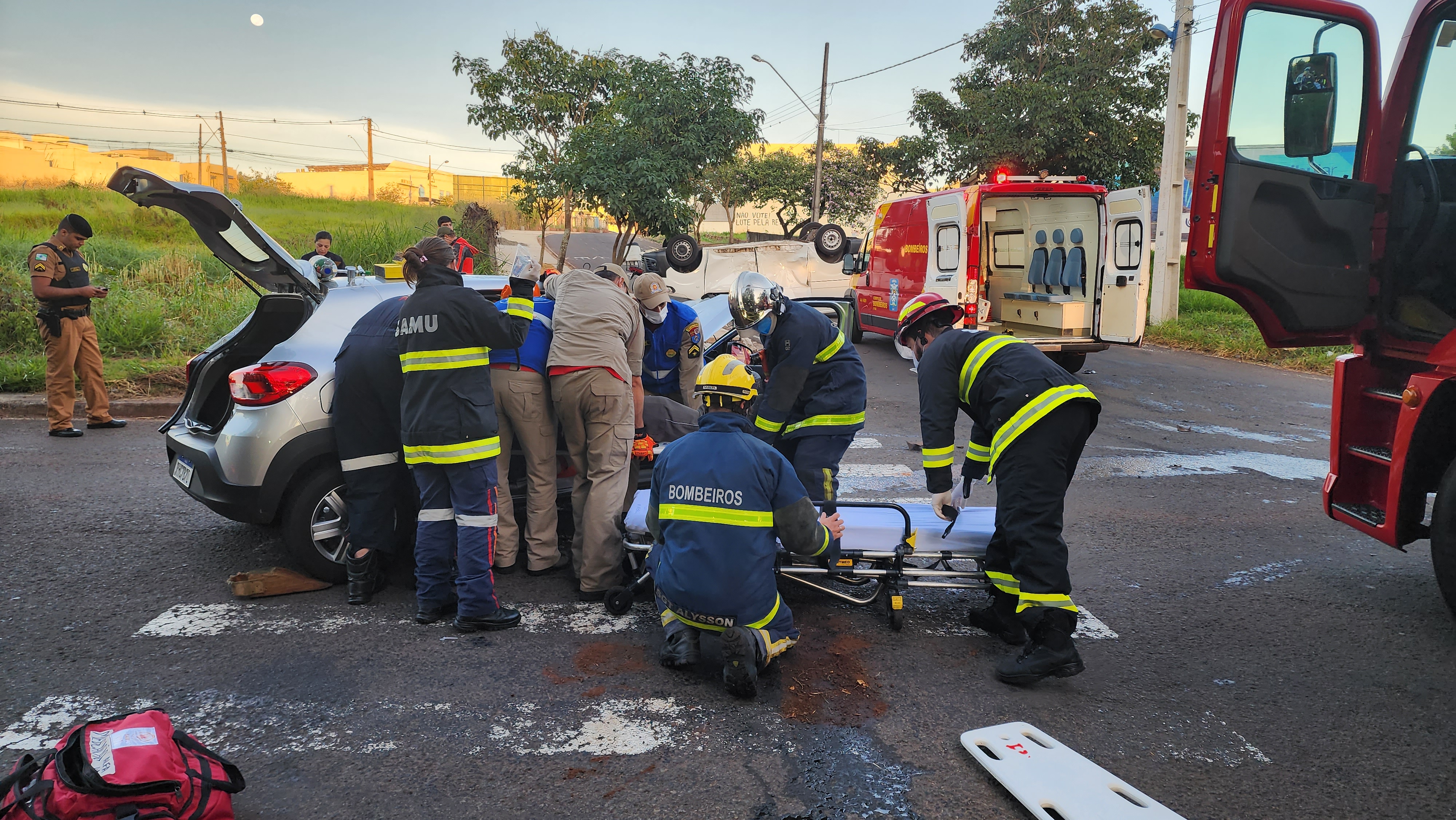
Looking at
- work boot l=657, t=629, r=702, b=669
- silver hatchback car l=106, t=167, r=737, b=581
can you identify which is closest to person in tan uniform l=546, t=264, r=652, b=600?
silver hatchback car l=106, t=167, r=737, b=581

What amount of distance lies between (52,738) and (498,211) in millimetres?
37562

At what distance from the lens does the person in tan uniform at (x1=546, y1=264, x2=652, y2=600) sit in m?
4.57

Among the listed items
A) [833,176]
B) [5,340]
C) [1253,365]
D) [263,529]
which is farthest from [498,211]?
[263,529]

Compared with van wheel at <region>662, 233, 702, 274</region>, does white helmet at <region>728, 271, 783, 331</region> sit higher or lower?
lower

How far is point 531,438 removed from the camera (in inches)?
186

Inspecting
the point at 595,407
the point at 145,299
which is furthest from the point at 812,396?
the point at 145,299

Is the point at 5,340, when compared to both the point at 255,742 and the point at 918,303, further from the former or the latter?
the point at 918,303

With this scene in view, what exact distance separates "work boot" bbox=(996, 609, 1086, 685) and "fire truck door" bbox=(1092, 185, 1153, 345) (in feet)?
26.7

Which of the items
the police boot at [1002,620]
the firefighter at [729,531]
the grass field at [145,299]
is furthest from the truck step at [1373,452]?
the grass field at [145,299]

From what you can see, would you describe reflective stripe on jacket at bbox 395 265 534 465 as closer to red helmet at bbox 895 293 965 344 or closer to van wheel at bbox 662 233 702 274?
red helmet at bbox 895 293 965 344

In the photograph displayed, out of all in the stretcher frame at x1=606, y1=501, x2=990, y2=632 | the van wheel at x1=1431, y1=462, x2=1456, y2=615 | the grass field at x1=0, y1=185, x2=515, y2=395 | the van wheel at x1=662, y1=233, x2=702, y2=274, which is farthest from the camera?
the van wheel at x1=662, y1=233, x2=702, y2=274

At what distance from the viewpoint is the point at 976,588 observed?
14.3 feet

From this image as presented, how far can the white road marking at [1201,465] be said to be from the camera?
23.7 feet

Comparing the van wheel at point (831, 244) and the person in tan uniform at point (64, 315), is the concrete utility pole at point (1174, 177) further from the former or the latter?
the person in tan uniform at point (64, 315)
